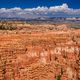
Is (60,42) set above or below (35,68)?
above

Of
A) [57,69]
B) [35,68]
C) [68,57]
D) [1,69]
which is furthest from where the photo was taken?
[68,57]

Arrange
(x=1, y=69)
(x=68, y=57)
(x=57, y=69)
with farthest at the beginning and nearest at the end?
(x=68, y=57) → (x=57, y=69) → (x=1, y=69)

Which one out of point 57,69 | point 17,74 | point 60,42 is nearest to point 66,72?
point 57,69

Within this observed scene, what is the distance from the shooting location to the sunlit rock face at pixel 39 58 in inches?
1491

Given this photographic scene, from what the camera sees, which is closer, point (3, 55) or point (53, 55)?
point (3, 55)

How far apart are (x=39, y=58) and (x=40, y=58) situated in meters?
0.17

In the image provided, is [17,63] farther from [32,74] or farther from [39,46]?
[39,46]

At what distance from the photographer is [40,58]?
137ft

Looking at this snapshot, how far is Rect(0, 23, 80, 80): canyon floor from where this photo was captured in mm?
37906

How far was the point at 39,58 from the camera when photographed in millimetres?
41562

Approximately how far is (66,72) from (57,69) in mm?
1794

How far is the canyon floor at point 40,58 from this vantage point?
37906 millimetres

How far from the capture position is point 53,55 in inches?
1724

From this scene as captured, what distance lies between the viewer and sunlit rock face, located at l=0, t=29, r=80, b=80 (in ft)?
124
